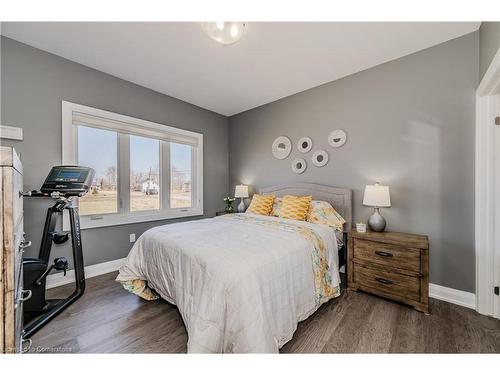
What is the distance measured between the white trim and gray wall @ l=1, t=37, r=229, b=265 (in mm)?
3602

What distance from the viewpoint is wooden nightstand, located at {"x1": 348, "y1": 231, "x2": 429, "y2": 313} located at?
6.23ft

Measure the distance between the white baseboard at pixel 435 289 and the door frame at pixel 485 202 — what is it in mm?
102

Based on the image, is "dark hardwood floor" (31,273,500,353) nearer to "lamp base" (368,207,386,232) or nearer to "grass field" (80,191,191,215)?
"lamp base" (368,207,386,232)

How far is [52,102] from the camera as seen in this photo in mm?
2424

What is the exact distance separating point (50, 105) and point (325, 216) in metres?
3.42

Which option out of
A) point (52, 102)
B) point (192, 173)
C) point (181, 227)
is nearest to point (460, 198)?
point (181, 227)

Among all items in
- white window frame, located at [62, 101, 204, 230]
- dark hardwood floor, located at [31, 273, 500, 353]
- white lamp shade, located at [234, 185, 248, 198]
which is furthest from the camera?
white lamp shade, located at [234, 185, 248, 198]

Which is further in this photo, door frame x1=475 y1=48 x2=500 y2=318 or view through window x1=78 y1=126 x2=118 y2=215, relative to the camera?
view through window x1=78 y1=126 x2=118 y2=215

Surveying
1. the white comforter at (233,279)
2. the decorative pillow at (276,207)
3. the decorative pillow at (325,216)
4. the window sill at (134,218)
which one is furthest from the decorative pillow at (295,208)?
the window sill at (134,218)

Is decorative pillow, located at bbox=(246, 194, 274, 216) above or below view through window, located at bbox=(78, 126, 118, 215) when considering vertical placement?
below

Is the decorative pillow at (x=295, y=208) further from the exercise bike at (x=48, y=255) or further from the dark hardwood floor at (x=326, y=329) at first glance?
the exercise bike at (x=48, y=255)

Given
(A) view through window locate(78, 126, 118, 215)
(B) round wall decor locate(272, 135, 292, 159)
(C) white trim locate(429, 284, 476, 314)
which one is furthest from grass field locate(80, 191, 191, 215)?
(C) white trim locate(429, 284, 476, 314)

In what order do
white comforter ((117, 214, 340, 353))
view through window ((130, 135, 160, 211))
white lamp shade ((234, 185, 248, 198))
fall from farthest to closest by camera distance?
white lamp shade ((234, 185, 248, 198)) → view through window ((130, 135, 160, 211)) → white comforter ((117, 214, 340, 353))

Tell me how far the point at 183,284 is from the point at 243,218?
4.62 ft
